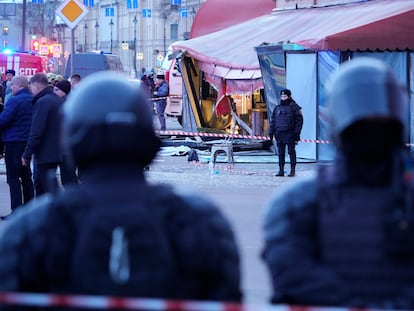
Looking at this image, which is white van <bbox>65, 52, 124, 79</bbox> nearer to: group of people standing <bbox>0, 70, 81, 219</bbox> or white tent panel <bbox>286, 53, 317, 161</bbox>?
white tent panel <bbox>286, 53, 317, 161</bbox>

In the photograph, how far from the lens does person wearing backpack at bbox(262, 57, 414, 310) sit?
130 inches

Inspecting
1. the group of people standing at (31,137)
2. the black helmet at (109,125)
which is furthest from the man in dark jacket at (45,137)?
the black helmet at (109,125)

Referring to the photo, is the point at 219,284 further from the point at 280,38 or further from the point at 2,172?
the point at 280,38

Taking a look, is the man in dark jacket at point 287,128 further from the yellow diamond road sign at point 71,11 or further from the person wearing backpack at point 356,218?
the person wearing backpack at point 356,218

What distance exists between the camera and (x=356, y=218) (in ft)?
11.0

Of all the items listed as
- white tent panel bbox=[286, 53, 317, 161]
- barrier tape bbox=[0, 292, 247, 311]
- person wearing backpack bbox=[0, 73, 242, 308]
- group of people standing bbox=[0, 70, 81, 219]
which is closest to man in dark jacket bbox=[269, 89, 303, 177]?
white tent panel bbox=[286, 53, 317, 161]

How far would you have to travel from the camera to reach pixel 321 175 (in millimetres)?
3506

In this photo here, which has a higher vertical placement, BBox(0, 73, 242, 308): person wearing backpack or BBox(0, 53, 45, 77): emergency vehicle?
BBox(0, 53, 45, 77): emergency vehicle

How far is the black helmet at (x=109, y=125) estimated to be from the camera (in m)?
3.15

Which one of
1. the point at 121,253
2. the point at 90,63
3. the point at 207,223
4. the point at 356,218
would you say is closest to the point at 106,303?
the point at 121,253

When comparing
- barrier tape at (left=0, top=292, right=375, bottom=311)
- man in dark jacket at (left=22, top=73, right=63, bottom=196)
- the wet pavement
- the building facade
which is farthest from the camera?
the building facade

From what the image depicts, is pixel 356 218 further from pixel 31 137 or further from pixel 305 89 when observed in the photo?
pixel 305 89

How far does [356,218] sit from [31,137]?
8.77 metres

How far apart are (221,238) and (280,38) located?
72.0 ft
